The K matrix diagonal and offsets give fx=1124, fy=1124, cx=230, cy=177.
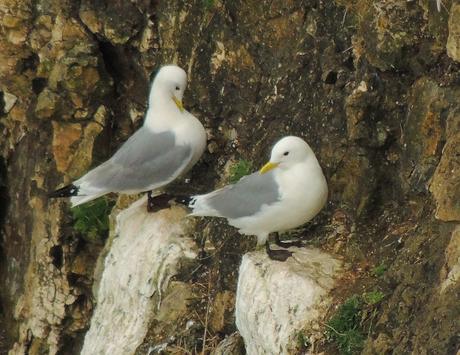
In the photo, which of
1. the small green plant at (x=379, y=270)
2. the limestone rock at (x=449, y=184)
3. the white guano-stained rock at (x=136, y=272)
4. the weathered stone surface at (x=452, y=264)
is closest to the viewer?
the weathered stone surface at (x=452, y=264)

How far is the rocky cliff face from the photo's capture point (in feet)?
22.1

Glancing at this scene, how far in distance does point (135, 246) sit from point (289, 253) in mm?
2230

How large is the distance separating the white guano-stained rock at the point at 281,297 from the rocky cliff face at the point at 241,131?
0.13m

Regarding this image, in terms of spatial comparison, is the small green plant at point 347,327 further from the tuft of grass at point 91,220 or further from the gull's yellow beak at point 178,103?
the tuft of grass at point 91,220

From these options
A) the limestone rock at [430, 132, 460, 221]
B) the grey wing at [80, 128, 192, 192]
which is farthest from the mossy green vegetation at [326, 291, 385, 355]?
the grey wing at [80, 128, 192, 192]

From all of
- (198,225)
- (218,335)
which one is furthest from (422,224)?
(198,225)

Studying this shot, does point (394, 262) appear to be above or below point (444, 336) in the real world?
above

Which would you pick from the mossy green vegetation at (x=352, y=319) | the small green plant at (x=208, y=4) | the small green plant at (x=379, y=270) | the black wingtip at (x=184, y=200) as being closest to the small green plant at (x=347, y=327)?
the mossy green vegetation at (x=352, y=319)

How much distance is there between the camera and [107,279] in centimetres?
977

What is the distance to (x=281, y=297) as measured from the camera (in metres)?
7.04

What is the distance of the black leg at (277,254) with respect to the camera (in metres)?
7.39

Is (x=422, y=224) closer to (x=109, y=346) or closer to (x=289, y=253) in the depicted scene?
(x=289, y=253)

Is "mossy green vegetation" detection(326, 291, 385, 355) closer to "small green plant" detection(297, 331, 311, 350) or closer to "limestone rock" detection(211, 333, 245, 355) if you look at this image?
"small green plant" detection(297, 331, 311, 350)

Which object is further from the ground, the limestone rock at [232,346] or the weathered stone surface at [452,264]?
the weathered stone surface at [452,264]
